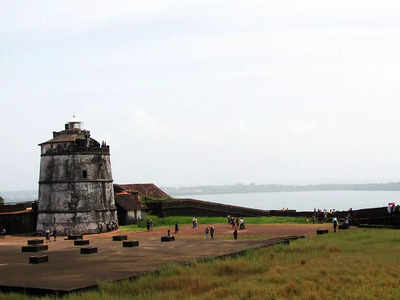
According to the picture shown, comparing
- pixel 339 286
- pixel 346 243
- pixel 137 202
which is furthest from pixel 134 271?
pixel 137 202

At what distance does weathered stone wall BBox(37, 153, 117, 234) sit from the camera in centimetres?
4666

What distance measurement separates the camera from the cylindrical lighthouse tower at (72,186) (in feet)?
153

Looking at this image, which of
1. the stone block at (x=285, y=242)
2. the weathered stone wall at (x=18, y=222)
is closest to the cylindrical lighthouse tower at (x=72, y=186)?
the weathered stone wall at (x=18, y=222)

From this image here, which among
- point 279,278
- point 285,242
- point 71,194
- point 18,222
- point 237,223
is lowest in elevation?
point 279,278

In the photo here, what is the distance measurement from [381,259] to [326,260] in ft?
7.62

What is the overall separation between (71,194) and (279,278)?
29.6 meters

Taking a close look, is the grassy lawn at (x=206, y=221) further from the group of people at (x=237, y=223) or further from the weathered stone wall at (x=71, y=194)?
the weathered stone wall at (x=71, y=194)

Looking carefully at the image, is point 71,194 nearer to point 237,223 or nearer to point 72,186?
point 72,186

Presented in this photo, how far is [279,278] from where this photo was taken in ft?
67.3

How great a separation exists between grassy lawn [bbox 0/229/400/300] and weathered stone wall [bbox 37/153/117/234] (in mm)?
22444

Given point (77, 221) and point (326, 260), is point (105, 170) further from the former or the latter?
point (326, 260)

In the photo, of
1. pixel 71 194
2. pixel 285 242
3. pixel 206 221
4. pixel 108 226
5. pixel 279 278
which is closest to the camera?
pixel 279 278

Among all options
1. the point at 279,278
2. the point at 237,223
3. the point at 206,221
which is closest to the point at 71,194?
the point at 206,221

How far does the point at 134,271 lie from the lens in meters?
22.2
